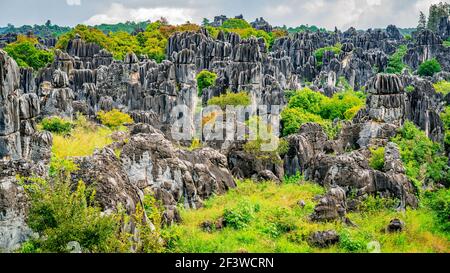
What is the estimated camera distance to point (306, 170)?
70.0ft

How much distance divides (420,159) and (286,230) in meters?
10.4

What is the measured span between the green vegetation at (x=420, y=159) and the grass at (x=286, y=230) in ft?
12.7

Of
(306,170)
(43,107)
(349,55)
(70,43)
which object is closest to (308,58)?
(349,55)

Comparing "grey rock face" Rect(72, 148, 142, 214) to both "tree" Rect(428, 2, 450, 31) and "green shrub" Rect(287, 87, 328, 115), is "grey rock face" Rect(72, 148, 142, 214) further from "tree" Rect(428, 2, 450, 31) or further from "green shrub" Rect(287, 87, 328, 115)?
"tree" Rect(428, 2, 450, 31)

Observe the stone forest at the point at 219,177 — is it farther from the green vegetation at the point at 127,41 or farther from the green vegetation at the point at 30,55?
the green vegetation at the point at 127,41

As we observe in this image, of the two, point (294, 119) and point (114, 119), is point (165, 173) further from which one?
point (294, 119)

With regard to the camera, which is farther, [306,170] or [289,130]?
[289,130]

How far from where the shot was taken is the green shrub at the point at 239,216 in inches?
549

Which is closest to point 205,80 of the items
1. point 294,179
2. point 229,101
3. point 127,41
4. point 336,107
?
point 229,101

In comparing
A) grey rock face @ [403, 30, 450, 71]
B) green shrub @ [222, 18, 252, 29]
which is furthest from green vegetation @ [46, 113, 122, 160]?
green shrub @ [222, 18, 252, 29]

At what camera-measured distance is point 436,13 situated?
342 feet
